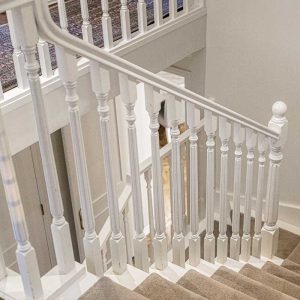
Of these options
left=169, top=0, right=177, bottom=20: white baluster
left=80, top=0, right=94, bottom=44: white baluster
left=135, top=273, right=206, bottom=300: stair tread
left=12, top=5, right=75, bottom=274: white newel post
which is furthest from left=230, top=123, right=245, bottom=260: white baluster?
left=169, top=0, right=177, bottom=20: white baluster

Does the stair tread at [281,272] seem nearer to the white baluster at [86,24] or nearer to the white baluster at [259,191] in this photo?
the white baluster at [259,191]

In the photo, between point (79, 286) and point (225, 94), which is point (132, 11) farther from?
point (79, 286)

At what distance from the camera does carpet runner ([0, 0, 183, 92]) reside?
114 inches

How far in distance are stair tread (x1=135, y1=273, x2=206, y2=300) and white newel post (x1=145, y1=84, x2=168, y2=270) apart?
225 millimetres

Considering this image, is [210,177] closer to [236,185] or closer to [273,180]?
[236,185]

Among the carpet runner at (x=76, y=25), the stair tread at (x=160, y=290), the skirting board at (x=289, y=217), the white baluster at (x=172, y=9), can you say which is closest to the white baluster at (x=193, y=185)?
the stair tread at (x=160, y=290)

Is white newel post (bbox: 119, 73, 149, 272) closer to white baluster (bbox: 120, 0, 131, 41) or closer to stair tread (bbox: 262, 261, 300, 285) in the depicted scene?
stair tread (bbox: 262, 261, 300, 285)

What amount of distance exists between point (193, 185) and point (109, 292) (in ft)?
2.44

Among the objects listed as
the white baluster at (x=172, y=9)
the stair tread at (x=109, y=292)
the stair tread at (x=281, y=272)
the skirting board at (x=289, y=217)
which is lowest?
the skirting board at (x=289, y=217)

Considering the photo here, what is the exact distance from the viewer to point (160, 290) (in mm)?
2217

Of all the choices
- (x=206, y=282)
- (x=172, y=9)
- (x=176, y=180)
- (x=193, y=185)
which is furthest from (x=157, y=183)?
(x=172, y=9)

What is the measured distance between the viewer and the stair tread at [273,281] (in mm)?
2986

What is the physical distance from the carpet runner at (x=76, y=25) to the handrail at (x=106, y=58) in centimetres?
99

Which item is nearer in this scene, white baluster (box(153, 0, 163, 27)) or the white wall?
white baluster (box(153, 0, 163, 27))
